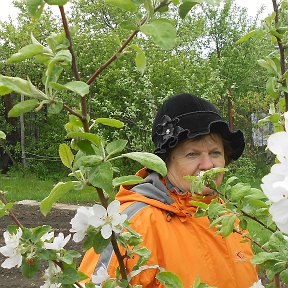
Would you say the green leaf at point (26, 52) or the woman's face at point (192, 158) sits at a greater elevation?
the green leaf at point (26, 52)

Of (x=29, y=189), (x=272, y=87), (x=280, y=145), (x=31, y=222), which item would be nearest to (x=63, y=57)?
(x=280, y=145)

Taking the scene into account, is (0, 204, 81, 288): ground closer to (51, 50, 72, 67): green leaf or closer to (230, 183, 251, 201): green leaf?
(230, 183, 251, 201): green leaf

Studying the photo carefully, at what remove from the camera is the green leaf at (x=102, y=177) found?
97 cm

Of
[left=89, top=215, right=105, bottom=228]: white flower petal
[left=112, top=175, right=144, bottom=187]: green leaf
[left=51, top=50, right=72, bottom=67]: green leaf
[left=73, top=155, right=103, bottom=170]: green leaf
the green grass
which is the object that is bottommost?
the green grass

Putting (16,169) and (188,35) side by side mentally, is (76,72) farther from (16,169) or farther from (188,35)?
(188,35)

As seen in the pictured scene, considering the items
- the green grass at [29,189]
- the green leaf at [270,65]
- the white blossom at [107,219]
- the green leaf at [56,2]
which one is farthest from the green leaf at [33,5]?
the green grass at [29,189]

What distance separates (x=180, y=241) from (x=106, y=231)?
3.71 feet

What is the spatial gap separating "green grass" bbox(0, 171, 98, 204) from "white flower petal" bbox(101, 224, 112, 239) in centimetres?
853

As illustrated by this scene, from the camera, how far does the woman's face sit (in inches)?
90.2

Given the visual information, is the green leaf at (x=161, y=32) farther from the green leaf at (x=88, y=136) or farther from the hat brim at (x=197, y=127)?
the hat brim at (x=197, y=127)

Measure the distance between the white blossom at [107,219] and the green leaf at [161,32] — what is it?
311 millimetres

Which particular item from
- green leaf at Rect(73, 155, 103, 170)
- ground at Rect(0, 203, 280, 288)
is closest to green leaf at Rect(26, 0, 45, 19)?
green leaf at Rect(73, 155, 103, 170)

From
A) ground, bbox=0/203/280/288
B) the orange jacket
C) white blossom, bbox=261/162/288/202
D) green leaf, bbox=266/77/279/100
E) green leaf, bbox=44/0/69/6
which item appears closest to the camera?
white blossom, bbox=261/162/288/202

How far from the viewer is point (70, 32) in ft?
3.28
